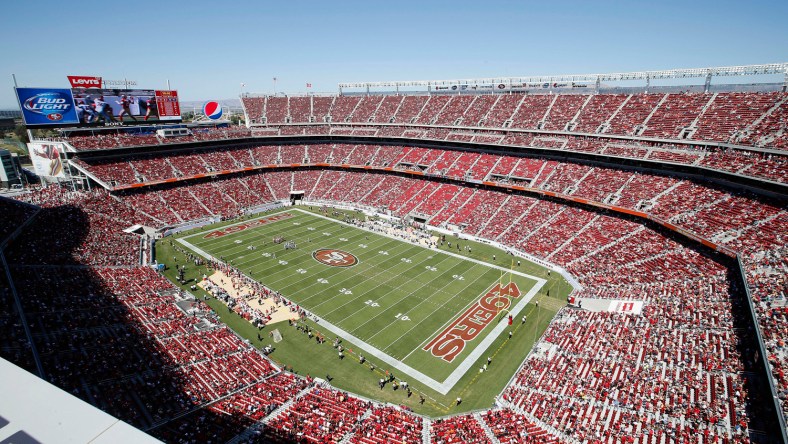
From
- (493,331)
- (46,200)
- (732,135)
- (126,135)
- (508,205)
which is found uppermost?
(126,135)

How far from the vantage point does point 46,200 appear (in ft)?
144

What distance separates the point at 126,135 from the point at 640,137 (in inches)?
2659

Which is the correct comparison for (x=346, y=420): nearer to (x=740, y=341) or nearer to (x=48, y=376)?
(x=48, y=376)

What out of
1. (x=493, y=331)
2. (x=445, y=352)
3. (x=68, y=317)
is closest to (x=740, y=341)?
(x=493, y=331)

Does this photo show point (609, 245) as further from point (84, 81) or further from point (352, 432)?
point (84, 81)

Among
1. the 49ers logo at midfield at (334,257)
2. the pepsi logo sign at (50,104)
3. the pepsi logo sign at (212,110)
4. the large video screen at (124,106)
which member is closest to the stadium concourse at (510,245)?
the large video screen at (124,106)

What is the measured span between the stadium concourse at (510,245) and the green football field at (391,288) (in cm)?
430

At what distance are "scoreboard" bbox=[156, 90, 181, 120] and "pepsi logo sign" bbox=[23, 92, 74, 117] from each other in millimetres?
10953

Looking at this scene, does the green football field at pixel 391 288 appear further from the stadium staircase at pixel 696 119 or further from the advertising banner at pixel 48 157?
the stadium staircase at pixel 696 119

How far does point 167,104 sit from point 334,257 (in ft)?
129

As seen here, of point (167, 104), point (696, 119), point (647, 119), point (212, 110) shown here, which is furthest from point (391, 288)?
point (212, 110)

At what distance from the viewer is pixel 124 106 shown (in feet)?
184

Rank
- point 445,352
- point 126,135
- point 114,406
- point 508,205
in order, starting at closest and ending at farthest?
point 114,406 < point 445,352 < point 508,205 < point 126,135

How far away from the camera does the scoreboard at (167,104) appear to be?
5931 cm
